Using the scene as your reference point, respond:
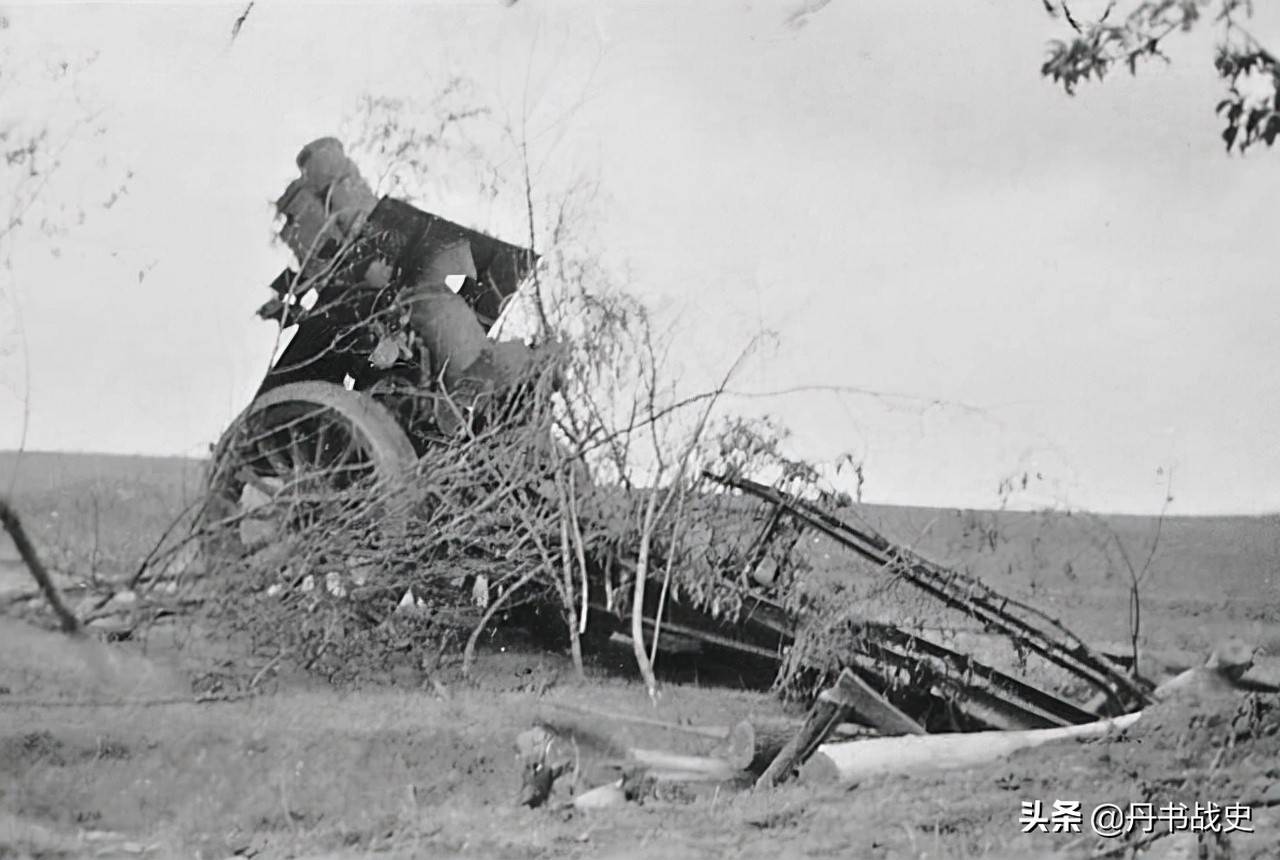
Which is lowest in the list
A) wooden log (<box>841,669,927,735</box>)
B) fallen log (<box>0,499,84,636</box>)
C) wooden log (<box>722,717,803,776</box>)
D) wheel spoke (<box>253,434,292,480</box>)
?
wooden log (<box>722,717,803,776</box>)

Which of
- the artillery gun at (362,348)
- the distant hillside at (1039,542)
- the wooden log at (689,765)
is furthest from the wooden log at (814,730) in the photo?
the artillery gun at (362,348)

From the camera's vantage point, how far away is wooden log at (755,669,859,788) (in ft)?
12.2

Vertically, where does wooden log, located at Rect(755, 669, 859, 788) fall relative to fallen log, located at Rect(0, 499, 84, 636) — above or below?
below

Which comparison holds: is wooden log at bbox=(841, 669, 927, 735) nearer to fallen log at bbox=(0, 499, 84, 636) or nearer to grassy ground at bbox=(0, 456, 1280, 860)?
grassy ground at bbox=(0, 456, 1280, 860)

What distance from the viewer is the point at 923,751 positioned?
12.2ft

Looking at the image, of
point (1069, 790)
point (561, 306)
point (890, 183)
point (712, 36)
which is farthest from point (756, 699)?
point (712, 36)

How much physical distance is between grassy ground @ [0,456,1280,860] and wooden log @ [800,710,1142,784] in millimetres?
52

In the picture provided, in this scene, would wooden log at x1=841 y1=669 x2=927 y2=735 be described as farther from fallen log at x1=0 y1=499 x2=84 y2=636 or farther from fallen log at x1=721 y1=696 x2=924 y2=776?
fallen log at x1=0 y1=499 x2=84 y2=636

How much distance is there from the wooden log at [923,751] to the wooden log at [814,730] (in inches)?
1.4

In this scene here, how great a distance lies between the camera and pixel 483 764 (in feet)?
12.1

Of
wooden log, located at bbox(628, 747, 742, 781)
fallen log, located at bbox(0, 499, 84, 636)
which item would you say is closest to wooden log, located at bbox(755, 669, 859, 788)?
wooden log, located at bbox(628, 747, 742, 781)

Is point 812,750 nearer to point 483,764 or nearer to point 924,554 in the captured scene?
point 924,554

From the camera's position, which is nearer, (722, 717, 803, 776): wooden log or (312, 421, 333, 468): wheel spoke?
(722, 717, 803, 776): wooden log

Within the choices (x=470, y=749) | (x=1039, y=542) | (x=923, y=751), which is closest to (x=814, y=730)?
(x=923, y=751)
